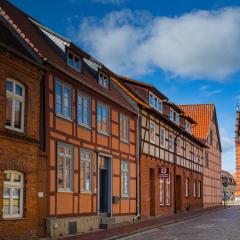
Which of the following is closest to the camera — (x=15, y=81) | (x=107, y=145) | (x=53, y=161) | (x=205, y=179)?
(x=15, y=81)

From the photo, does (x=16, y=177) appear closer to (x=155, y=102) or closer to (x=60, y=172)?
(x=60, y=172)

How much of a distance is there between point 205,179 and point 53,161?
130ft

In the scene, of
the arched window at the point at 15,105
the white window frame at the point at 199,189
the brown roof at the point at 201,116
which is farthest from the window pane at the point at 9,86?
the brown roof at the point at 201,116

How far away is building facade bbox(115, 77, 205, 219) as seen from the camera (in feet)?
109

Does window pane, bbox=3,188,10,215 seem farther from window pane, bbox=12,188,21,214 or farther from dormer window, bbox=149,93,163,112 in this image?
dormer window, bbox=149,93,163,112

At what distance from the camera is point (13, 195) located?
1778 centimetres

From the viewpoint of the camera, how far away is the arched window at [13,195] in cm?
1734

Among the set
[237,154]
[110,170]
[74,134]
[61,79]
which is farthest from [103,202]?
[237,154]

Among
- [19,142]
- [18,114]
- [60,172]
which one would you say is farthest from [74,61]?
[19,142]

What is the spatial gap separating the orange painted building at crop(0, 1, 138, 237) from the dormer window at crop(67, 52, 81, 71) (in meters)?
0.05

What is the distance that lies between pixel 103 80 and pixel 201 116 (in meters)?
36.4

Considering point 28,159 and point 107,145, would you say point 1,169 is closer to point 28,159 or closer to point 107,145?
point 28,159

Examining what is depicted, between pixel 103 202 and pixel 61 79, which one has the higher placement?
pixel 61 79

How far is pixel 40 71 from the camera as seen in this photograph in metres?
19.5
